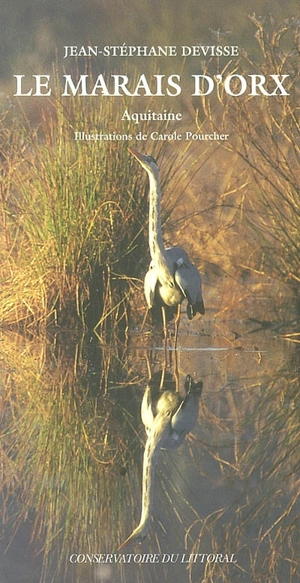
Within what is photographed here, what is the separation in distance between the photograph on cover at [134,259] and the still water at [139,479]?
0.05 feet

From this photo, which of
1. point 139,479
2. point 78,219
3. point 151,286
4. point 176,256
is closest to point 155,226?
point 176,256

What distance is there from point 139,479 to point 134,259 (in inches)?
111

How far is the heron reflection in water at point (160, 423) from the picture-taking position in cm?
245

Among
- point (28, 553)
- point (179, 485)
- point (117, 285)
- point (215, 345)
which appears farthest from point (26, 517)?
point (117, 285)

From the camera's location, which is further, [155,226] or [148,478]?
[155,226]

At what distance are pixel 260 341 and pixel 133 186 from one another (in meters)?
1.03

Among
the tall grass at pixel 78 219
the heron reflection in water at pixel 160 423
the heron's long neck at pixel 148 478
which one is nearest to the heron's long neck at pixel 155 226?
the tall grass at pixel 78 219

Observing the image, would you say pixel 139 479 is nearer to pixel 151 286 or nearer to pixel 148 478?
pixel 148 478

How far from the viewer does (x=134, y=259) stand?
536 cm

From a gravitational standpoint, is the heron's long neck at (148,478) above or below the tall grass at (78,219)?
below

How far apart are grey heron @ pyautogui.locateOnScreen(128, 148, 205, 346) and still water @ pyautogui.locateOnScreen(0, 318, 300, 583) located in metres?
0.59

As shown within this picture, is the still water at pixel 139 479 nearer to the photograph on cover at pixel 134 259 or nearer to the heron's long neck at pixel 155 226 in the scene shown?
the photograph on cover at pixel 134 259

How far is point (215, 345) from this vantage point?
484 cm

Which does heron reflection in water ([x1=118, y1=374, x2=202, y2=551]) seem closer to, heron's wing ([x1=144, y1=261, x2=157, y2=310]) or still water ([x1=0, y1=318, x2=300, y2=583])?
still water ([x1=0, y1=318, x2=300, y2=583])
